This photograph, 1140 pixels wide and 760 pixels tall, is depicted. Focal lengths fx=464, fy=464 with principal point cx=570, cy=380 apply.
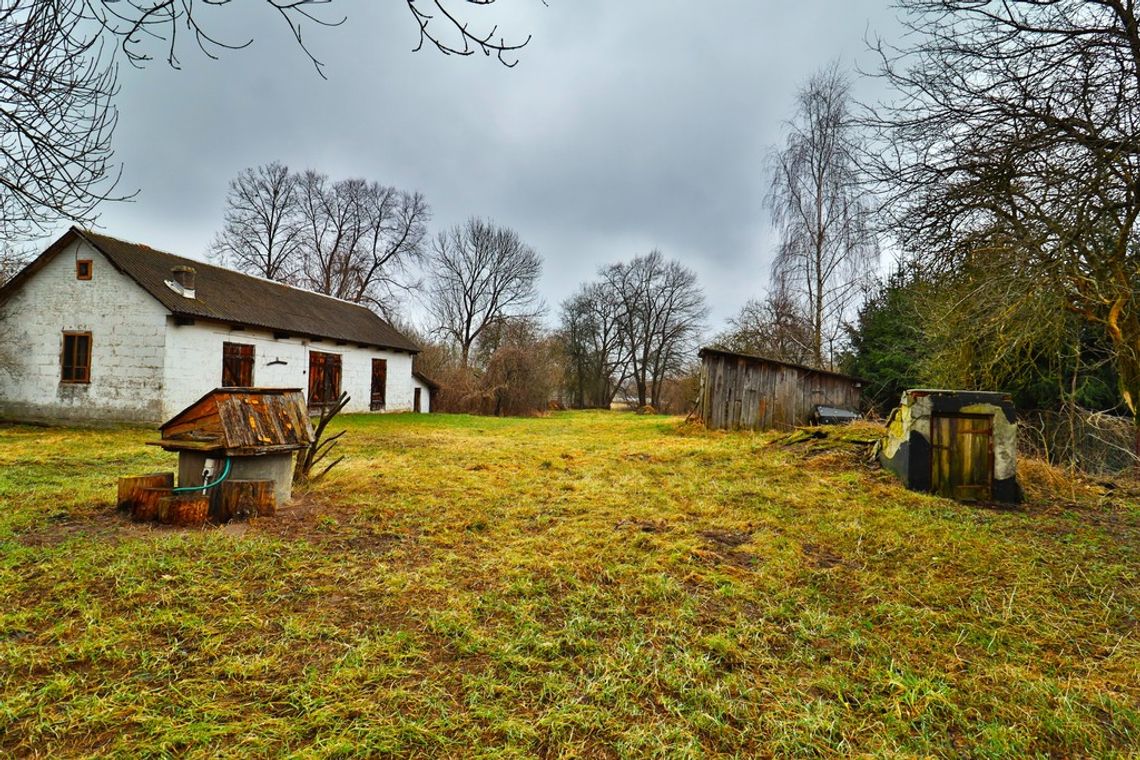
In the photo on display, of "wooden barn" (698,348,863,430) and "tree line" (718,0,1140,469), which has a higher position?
"tree line" (718,0,1140,469)

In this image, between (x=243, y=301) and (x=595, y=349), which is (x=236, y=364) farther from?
(x=595, y=349)

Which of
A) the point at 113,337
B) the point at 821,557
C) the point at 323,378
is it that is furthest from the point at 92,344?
the point at 821,557

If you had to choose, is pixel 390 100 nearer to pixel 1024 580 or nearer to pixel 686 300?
pixel 1024 580

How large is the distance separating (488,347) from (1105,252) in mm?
28384

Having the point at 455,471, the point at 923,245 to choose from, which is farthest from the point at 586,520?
the point at 923,245

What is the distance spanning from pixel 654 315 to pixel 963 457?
32062 millimetres

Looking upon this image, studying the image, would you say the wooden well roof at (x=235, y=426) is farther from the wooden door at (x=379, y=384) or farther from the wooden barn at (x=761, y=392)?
the wooden door at (x=379, y=384)

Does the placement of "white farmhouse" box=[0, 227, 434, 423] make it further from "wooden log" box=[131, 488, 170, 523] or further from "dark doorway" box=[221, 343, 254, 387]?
"wooden log" box=[131, 488, 170, 523]

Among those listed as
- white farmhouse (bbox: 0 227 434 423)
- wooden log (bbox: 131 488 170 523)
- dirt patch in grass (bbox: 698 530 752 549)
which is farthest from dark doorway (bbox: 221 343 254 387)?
dirt patch in grass (bbox: 698 530 752 549)

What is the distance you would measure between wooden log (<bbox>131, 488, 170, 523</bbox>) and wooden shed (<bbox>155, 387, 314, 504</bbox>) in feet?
0.75

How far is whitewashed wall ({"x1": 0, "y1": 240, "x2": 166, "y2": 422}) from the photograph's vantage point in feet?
39.7

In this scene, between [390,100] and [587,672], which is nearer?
[587,672]

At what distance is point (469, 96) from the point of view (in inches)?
168

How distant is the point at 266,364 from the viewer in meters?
14.8
